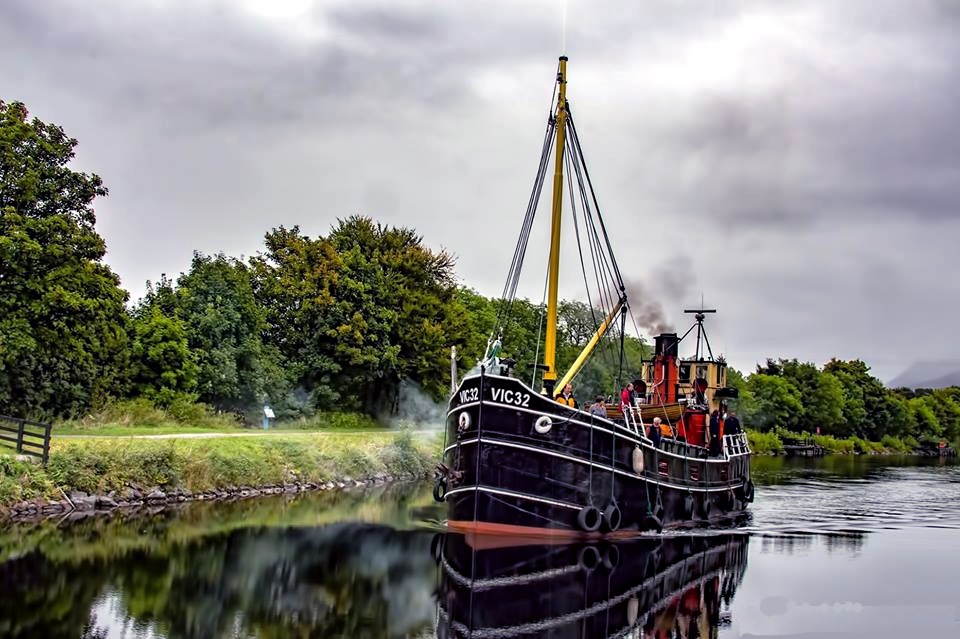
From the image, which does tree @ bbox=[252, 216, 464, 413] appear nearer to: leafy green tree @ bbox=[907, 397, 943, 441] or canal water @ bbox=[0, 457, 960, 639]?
canal water @ bbox=[0, 457, 960, 639]

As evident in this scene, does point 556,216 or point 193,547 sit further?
point 556,216

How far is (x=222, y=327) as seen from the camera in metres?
57.9

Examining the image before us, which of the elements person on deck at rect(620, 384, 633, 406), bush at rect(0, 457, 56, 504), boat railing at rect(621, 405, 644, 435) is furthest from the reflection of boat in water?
bush at rect(0, 457, 56, 504)

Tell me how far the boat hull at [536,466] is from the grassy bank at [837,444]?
270 feet

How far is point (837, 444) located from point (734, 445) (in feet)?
301

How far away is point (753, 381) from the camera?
131 m

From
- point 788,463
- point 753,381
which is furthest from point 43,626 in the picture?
point 753,381

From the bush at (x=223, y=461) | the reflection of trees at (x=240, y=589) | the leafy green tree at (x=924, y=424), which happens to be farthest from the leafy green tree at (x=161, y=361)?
the leafy green tree at (x=924, y=424)

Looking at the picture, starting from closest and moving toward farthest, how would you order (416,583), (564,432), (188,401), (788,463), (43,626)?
1. (43,626)
2. (416,583)
3. (564,432)
4. (188,401)
5. (788,463)

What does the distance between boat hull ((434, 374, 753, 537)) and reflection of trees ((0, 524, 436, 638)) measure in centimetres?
262

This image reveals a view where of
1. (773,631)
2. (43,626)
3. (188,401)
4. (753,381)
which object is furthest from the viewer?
(753,381)

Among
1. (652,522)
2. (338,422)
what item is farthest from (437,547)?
(338,422)

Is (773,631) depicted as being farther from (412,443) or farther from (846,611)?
(412,443)

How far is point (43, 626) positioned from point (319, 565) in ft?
31.1
